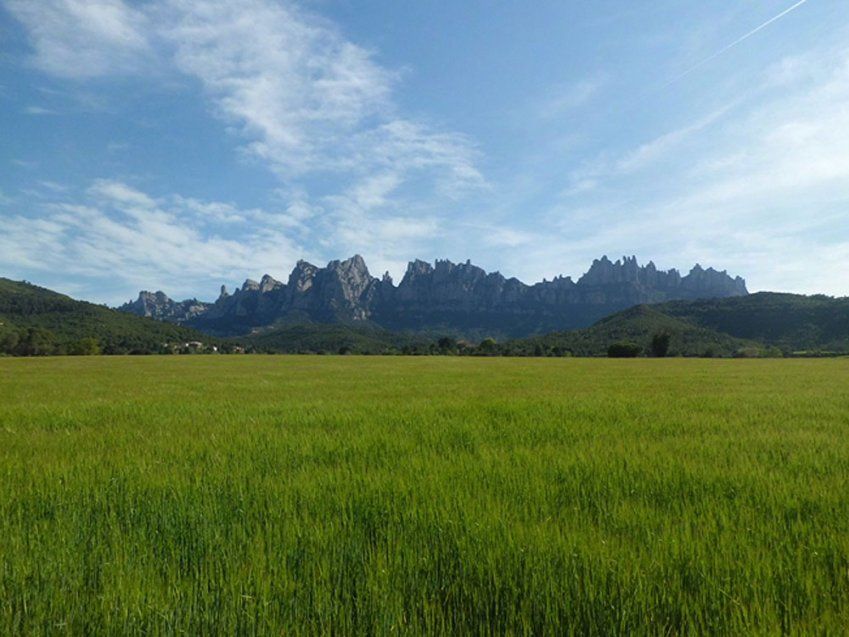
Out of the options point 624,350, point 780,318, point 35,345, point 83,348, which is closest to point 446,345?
point 624,350

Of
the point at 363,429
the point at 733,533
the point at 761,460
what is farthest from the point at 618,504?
the point at 363,429

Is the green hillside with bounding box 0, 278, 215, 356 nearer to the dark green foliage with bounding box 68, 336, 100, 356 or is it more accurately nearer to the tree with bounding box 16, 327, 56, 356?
the tree with bounding box 16, 327, 56, 356

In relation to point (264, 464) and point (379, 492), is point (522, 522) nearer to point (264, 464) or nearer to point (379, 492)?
point (379, 492)

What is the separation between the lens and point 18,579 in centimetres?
266

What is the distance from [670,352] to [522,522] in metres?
135

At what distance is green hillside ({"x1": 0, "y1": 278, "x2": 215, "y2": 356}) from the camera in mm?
116050

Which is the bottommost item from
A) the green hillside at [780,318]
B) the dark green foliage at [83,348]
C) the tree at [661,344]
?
the dark green foliage at [83,348]

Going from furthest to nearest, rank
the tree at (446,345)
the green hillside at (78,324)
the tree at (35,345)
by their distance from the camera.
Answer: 1. the tree at (446,345)
2. the green hillside at (78,324)
3. the tree at (35,345)

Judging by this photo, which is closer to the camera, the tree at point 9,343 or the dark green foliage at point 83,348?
the dark green foliage at point 83,348

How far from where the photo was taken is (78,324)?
466 feet

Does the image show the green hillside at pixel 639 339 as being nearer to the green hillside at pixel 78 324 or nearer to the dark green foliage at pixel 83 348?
the dark green foliage at pixel 83 348

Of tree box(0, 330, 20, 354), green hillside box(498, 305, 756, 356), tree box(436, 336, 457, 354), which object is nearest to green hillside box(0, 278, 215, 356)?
tree box(0, 330, 20, 354)

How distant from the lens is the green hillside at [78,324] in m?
116

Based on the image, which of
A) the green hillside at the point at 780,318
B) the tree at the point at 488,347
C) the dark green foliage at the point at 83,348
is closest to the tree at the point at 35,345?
the dark green foliage at the point at 83,348
